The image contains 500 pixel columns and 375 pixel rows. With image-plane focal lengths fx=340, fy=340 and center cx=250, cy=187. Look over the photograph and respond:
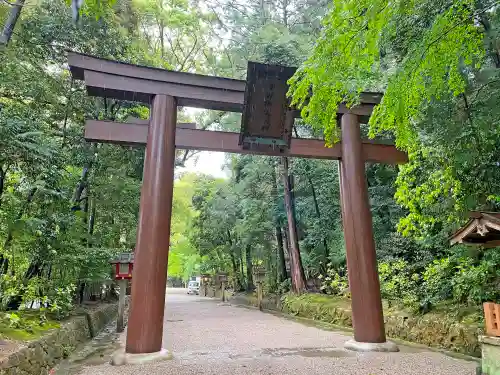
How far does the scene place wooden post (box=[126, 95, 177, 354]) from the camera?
5.17 meters

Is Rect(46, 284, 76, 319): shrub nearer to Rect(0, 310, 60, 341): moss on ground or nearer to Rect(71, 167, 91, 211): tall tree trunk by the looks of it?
Rect(0, 310, 60, 341): moss on ground

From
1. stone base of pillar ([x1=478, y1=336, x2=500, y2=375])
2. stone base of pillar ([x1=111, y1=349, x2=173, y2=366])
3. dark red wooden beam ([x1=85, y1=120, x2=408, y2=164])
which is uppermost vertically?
dark red wooden beam ([x1=85, y1=120, x2=408, y2=164])

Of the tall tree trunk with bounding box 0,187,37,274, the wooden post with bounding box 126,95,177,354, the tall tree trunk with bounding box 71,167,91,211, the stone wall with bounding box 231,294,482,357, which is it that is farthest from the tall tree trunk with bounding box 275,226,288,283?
the tall tree trunk with bounding box 0,187,37,274

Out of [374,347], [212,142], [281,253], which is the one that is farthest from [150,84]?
[281,253]

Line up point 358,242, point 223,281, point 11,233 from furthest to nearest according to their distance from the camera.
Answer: point 223,281 < point 358,242 < point 11,233

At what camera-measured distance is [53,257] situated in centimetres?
723

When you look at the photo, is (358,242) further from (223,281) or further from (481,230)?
(223,281)

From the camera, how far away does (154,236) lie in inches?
216

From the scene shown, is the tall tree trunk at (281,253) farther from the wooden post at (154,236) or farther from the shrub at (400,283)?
the wooden post at (154,236)

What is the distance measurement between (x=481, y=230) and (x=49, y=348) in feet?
21.6

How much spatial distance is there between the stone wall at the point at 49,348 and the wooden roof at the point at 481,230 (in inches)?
226

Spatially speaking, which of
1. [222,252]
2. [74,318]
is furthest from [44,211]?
[222,252]

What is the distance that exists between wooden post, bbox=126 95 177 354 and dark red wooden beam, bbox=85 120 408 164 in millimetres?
288

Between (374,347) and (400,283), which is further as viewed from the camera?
(400,283)
